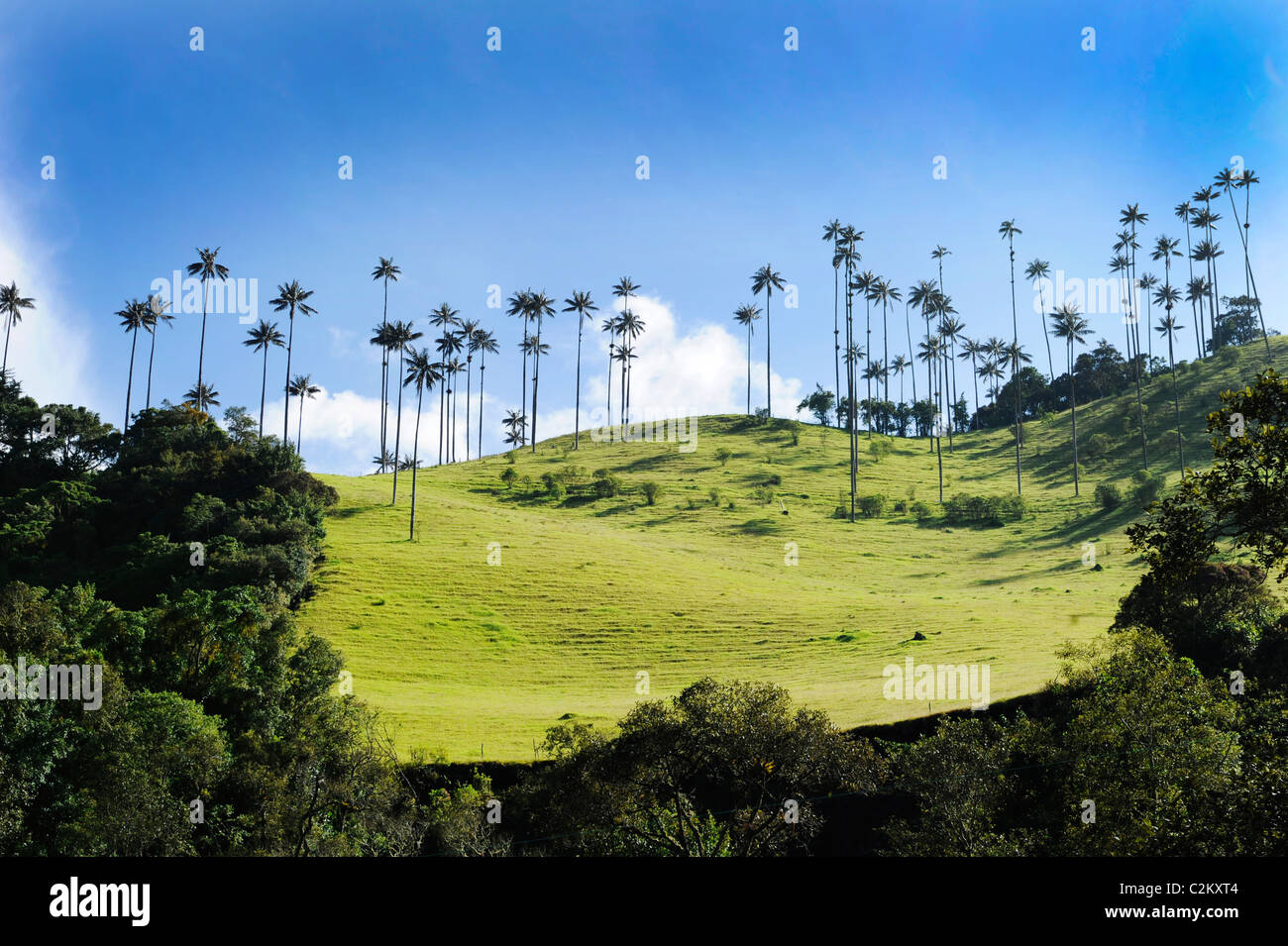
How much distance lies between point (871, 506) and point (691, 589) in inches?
2010

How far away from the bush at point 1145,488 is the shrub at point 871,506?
32355 mm

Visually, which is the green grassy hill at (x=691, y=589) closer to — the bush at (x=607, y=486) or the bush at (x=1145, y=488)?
the bush at (x=607, y=486)

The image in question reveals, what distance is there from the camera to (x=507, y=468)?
506 feet

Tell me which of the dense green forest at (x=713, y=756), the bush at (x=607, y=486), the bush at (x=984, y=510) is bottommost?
the dense green forest at (x=713, y=756)

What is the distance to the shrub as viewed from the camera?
127625 millimetres

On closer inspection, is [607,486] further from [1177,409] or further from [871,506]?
[1177,409]

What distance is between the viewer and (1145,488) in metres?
115

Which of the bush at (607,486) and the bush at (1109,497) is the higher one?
the bush at (607,486)

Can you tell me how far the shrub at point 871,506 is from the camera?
127625 millimetres

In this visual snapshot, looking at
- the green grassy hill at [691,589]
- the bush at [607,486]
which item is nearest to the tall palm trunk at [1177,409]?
the green grassy hill at [691,589]

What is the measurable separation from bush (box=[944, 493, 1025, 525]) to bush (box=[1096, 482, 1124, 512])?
1001 cm

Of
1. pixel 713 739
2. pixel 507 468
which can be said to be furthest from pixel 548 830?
pixel 507 468

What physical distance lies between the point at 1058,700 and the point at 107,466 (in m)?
108
